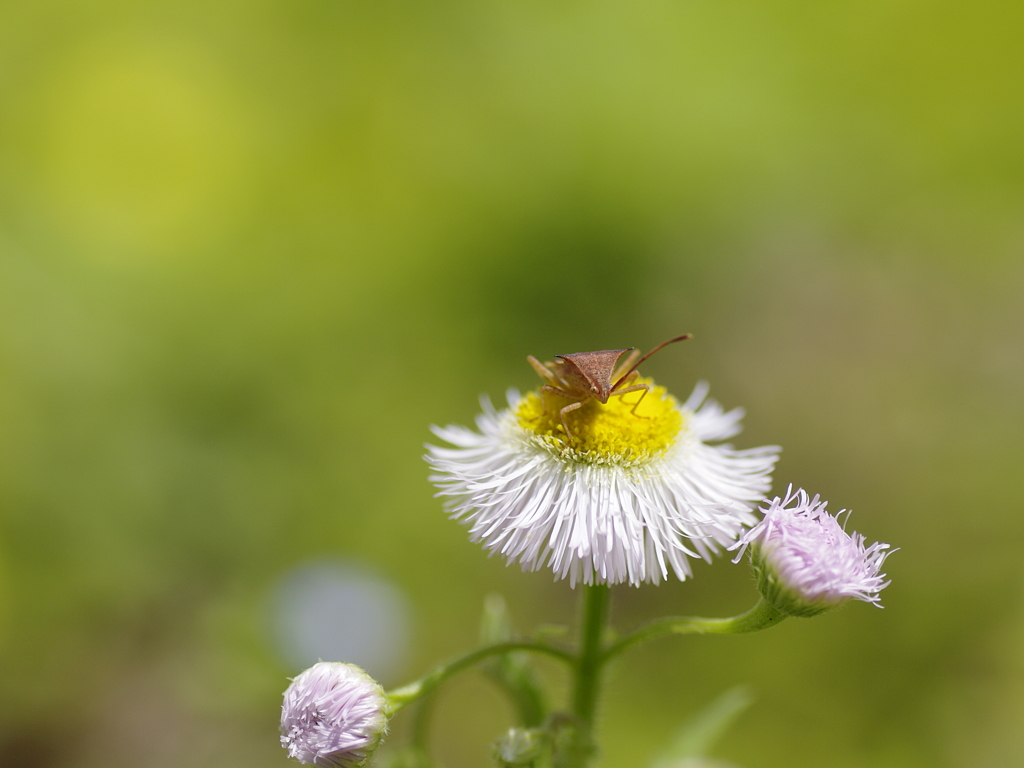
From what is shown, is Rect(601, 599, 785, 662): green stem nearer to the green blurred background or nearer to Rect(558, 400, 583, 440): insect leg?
Rect(558, 400, 583, 440): insect leg

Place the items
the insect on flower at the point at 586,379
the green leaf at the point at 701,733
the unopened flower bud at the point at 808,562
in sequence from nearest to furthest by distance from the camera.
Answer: the unopened flower bud at the point at 808,562 < the insect on flower at the point at 586,379 < the green leaf at the point at 701,733

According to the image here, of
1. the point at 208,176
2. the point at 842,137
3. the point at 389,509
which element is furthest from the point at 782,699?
the point at 208,176

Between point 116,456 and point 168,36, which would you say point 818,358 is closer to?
point 116,456

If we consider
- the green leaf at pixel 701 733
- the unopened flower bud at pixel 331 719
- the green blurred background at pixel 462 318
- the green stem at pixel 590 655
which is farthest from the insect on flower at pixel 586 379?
the green blurred background at pixel 462 318

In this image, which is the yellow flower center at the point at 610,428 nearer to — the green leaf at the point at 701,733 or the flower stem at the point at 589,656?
the flower stem at the point at 589,656

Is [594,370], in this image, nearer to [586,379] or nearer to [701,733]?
[586,379]

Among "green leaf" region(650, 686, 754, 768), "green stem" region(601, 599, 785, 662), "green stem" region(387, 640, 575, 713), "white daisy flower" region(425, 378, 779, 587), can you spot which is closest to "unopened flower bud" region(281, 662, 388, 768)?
"green stem" region(387, 640, 575, 713)
